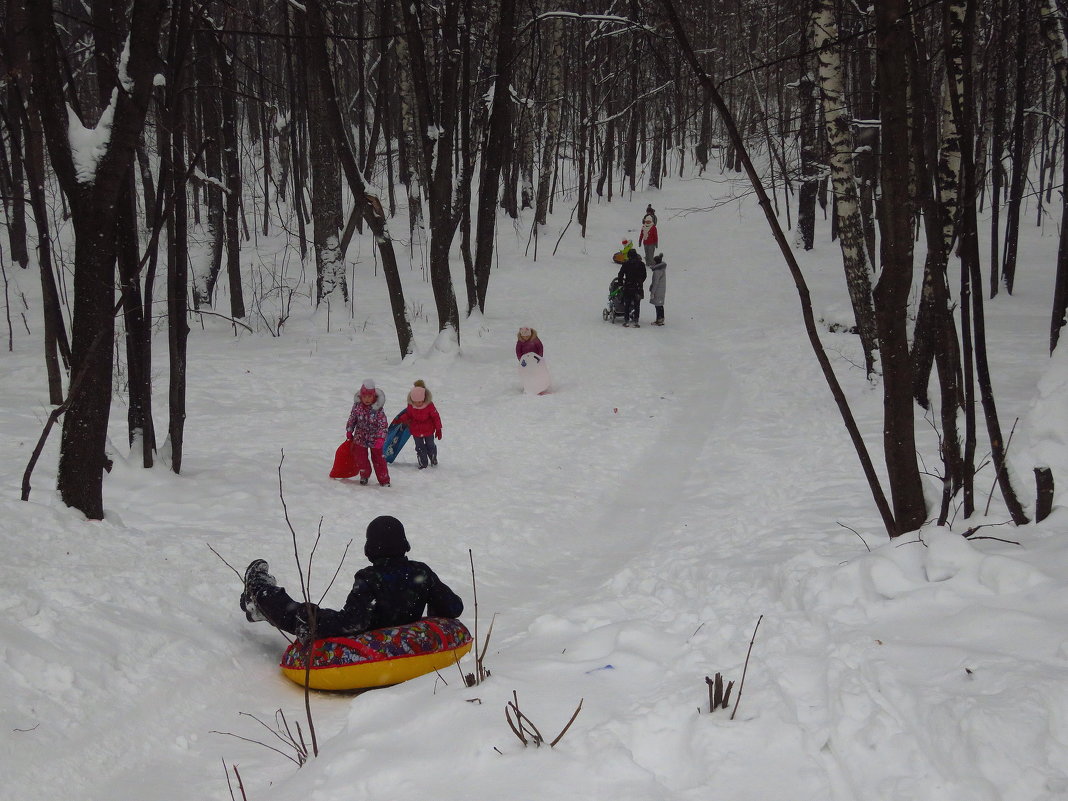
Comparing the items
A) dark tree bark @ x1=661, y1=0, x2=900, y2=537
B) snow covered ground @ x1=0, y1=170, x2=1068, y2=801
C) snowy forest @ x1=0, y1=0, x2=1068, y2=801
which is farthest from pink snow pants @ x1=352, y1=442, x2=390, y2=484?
dark tree bark @ x1=661, y1=0, x2=900, y2=537

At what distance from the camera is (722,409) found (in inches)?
445

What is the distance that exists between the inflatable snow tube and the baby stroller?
41.5 ft

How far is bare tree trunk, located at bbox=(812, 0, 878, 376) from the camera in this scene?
8836mm

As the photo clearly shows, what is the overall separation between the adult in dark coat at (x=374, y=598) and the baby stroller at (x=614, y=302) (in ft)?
40.6

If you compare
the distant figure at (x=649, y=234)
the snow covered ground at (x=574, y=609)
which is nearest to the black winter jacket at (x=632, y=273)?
the distant figure at (x=649, y=234)

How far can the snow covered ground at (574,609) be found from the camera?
8.99 ft

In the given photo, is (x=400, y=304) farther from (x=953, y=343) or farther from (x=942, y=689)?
(x=942, y=689)

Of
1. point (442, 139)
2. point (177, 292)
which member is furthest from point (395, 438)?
point (442, 139)

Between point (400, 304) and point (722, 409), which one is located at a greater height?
point (400, 304)

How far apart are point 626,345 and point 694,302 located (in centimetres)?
461

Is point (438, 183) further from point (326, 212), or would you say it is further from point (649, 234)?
point (649, 234)

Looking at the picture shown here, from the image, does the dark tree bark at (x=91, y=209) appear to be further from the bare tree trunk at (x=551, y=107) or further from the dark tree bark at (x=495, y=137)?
the bare tree trunk at (x=551, y=107)

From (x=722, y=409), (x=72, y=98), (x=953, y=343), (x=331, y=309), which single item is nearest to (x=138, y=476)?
→ (x=72, y=98)

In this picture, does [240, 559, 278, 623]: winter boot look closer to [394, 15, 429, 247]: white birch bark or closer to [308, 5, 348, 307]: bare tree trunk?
[308, 5, 348, 307]: bare tree trunk
